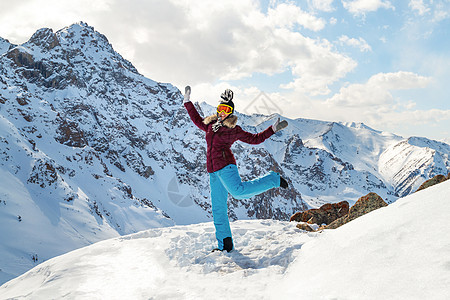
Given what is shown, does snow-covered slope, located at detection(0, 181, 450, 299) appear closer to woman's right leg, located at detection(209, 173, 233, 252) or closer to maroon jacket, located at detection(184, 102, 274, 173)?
woman's right leg, located at detection(209, 173, 233, 252)

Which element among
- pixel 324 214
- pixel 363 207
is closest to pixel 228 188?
pixel 363 207

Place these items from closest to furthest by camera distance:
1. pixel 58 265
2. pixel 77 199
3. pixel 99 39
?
pixel 58 265
pixel 77 199
pixel 99 39

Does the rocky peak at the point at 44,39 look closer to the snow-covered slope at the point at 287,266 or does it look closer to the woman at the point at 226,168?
the woman at the point at 226,168

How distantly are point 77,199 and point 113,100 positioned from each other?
104 metres

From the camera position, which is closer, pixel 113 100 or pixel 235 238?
pixel 235 238

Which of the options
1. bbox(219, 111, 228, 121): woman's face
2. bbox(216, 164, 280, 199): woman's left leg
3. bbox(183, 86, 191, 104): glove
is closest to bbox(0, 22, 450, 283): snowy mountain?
bbox(183, 86, 191, 104): glove

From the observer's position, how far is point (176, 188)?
446ft

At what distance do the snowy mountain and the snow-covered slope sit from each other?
42269 millimetres

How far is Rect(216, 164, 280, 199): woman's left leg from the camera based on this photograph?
4684 mm

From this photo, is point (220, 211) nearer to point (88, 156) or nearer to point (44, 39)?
point (88, 156)

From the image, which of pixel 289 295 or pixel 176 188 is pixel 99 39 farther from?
pixel 289 295

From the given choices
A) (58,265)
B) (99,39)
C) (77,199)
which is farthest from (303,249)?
(99,39)

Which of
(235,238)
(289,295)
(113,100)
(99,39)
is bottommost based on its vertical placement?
(289,295)

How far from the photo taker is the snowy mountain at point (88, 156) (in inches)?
2078
